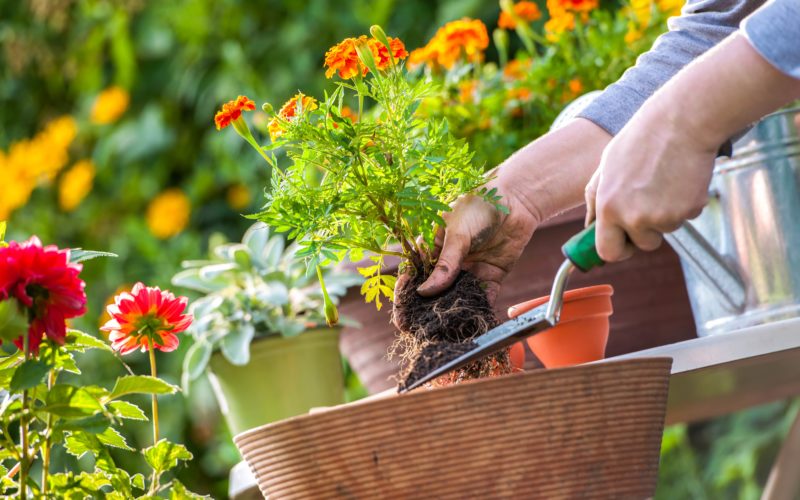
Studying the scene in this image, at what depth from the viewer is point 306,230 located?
891mm

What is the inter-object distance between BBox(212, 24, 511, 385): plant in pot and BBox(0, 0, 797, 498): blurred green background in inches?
68.3

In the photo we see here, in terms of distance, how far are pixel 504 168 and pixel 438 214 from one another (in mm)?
143

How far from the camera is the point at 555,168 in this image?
42.5 inches

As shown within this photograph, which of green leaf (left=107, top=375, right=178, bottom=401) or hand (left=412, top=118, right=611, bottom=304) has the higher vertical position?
hand (left=412, top=118, right=611, bottom=304)

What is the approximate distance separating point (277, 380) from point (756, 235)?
815 mm

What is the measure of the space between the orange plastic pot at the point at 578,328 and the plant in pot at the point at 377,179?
0.30 ft

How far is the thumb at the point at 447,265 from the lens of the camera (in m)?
0.95

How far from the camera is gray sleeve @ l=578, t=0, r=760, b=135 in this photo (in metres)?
1.07

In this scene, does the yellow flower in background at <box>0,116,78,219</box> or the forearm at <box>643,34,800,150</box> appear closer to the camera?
the forearm at <box>643,34,800,150</box>

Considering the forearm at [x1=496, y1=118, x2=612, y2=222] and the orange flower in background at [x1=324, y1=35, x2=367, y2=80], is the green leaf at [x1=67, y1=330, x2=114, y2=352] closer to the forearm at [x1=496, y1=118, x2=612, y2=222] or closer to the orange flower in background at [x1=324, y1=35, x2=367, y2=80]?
the orange flower in background at [x1=324, y1=35, x2=367, y2=80]

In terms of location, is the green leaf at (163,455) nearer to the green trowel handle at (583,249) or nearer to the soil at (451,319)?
the soil at (451,319)

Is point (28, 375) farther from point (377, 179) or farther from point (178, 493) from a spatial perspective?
point (377, 179)

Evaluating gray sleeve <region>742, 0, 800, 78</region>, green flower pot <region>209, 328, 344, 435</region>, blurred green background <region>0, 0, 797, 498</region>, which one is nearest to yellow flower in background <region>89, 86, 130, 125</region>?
blurred green background <region>0, 0, 797, 498</region>

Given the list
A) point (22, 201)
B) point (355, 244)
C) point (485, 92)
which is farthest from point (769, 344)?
point (22, 201)
